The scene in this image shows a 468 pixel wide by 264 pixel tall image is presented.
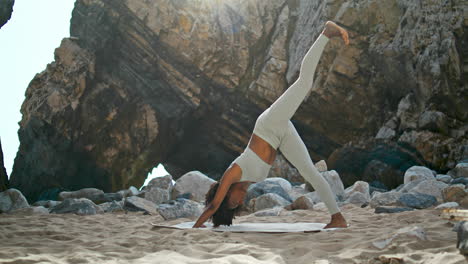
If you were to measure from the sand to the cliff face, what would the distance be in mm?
11495

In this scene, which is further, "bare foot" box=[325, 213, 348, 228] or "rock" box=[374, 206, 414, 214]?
"rock" box=[374, 206, 414, 214]

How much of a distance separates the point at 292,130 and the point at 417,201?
7.96ft

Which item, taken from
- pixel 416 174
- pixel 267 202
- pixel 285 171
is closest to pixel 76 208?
pixel 267 202

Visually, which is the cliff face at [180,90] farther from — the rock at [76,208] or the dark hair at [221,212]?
the dark hair at [221,212]

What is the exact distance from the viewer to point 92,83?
1900cm

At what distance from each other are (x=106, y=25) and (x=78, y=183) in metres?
7.75

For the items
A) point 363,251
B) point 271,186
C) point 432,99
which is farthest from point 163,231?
point 432,99

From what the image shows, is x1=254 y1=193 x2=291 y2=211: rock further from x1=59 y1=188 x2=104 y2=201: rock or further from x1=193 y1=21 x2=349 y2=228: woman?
x1=59 y1=188 x2=104 y2=201: rock

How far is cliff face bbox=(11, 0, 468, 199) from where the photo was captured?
1548 centimetres

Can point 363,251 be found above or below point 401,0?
below

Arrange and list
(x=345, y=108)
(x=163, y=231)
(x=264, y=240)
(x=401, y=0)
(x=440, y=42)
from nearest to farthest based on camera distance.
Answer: (x=264, y=240), (x=163, y=231), (x=440, y=42), (x=401, y=0), (x=345, y=108)

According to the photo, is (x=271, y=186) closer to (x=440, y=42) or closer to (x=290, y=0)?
(x=440, y=42)

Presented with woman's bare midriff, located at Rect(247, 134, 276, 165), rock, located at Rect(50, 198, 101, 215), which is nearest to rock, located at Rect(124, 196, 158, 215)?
rock, located at Rect(50, 198, 101, 215)

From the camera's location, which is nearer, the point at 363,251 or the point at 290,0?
the point at 363,251
